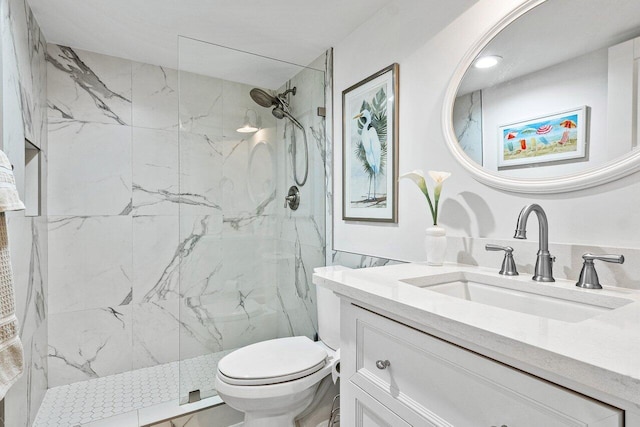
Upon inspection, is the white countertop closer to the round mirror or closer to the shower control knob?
the round mirror

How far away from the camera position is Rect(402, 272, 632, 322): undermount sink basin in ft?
2.78

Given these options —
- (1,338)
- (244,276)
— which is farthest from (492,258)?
(1,338)

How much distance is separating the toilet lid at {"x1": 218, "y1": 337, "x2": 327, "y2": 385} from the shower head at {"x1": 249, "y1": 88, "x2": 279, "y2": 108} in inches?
53.7

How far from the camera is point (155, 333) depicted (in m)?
2.43

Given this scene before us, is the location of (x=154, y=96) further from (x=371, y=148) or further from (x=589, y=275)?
(x=589, y=275)

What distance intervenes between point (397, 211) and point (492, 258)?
53cm

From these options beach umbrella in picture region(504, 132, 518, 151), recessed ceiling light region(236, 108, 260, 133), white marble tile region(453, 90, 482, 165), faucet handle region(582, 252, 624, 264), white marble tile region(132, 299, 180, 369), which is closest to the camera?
faucet handle region(582, 252, 624, 264)

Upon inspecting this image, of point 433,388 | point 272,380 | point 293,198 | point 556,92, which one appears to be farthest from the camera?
point 293,198

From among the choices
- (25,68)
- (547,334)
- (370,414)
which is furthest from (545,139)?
(25,68)

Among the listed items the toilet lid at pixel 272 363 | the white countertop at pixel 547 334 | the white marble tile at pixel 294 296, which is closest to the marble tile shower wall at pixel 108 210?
the white marble tile at pixel 294 296

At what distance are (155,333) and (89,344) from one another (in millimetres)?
399

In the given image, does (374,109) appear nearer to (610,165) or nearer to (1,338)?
(610,165)

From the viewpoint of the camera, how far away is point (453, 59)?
1373 millimetres

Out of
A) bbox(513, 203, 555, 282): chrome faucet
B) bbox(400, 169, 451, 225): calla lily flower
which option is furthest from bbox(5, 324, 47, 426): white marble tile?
bbox(513, 203, 555, 282): chrome faucet
